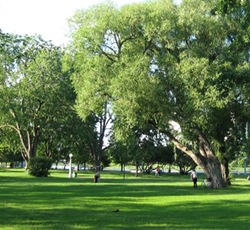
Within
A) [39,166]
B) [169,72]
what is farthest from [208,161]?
[39,166]

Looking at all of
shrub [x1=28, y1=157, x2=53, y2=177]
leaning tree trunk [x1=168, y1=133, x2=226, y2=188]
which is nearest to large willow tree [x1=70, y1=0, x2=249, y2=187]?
leaning tree trunk [x1=168, y1=133, x2=226, y2=188]

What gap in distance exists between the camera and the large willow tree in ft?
116

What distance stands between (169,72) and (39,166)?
77.7ft

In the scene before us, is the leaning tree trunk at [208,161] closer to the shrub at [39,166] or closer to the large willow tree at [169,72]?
the large willow tree at [169,72]

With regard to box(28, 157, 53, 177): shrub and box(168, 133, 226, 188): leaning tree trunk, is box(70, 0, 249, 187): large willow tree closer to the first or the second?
box(168, 133, 226, 188): leaning tree trunk

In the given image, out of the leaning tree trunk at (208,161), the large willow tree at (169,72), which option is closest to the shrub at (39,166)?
the large willow tree at (169,72)

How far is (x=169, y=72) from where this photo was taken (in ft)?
120

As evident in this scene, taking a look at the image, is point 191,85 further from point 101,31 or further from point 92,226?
point 92,226

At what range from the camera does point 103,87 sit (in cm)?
3772

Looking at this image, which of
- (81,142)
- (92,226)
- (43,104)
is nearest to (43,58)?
(43,104)

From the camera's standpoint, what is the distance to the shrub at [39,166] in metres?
54.2

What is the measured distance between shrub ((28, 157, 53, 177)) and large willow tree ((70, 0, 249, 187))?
16.5m

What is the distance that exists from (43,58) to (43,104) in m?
6.27

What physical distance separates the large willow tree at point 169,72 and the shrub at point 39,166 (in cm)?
1649
